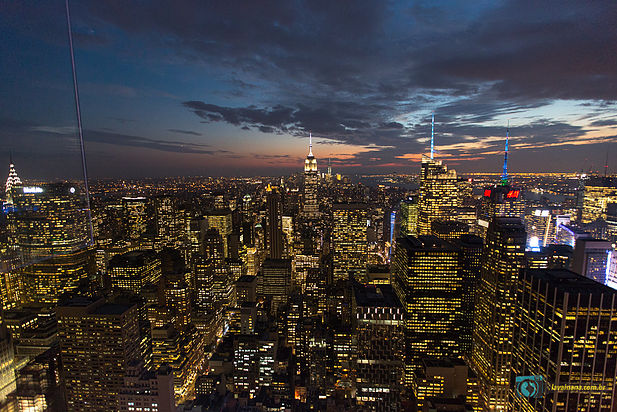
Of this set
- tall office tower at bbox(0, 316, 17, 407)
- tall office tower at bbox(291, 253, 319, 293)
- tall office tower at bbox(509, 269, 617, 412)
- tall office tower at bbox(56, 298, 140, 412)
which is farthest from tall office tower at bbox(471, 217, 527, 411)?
tall office tower at bbox(291, 253, 319, 293)

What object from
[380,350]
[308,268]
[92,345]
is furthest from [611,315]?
[308,268]

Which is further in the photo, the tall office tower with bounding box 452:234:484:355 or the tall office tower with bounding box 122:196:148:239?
the tall office tower with bounding box 122:196:148:239

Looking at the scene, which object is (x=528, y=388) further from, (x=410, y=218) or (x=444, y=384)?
(x=410, y=218)

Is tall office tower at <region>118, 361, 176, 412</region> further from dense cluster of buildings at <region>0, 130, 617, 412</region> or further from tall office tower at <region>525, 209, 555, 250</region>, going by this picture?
tall office tower at <region>525, 209, 555, 250</region>

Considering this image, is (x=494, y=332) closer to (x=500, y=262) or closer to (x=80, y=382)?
(x=500, y=262)

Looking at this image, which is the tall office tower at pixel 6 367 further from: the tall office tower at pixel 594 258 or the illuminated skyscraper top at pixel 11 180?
the tall office tower at pixel 594 258

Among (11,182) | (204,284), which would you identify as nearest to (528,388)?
(11,182)
